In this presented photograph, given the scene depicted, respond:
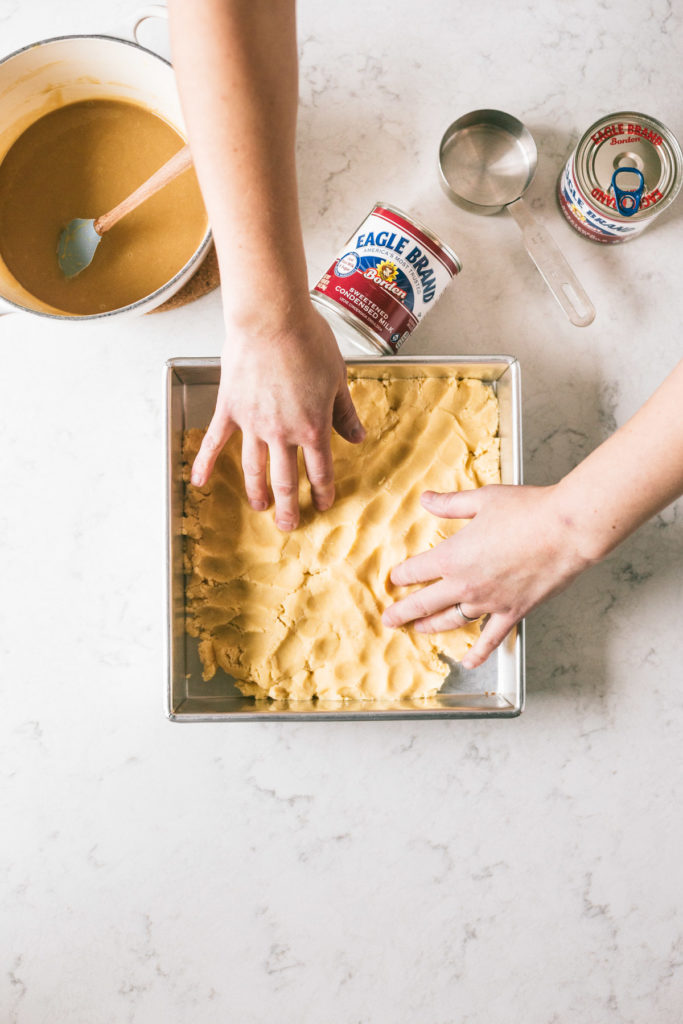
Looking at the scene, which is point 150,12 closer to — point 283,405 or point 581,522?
point 283,405

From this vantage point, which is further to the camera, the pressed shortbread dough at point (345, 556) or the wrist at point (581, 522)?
the pressed shortbread dough at point (345, 556)

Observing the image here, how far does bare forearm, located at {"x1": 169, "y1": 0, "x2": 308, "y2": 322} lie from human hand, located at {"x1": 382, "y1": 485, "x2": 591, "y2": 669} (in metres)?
0.27

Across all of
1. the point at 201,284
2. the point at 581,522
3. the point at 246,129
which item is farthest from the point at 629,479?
the point at 201,284

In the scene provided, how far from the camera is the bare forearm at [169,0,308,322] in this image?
54 cm

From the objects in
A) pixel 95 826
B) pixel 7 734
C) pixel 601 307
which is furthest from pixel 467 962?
pixel 601 307

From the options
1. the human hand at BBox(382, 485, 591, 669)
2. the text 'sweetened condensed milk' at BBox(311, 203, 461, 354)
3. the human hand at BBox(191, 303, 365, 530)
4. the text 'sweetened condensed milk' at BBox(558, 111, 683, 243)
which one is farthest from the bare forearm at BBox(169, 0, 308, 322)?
the text 'sweetened condensed milk' at BBox(558, 111, 683, 243)

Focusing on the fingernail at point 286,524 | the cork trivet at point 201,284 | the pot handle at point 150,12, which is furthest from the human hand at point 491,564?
the pot handle at point 150,12

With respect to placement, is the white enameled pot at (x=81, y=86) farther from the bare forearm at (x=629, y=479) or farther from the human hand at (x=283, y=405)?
the bare forearm at (x=629, y=479)

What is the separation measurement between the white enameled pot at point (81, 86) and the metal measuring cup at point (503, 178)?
1.03 feet

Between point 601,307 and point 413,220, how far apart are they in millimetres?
270

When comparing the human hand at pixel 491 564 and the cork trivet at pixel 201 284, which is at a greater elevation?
the cork trivet at pixel 201 284

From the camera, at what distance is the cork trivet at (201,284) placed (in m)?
0.85

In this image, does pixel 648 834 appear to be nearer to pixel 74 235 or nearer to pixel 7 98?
pixel 74 235

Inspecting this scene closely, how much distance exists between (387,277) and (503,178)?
0.80ft
